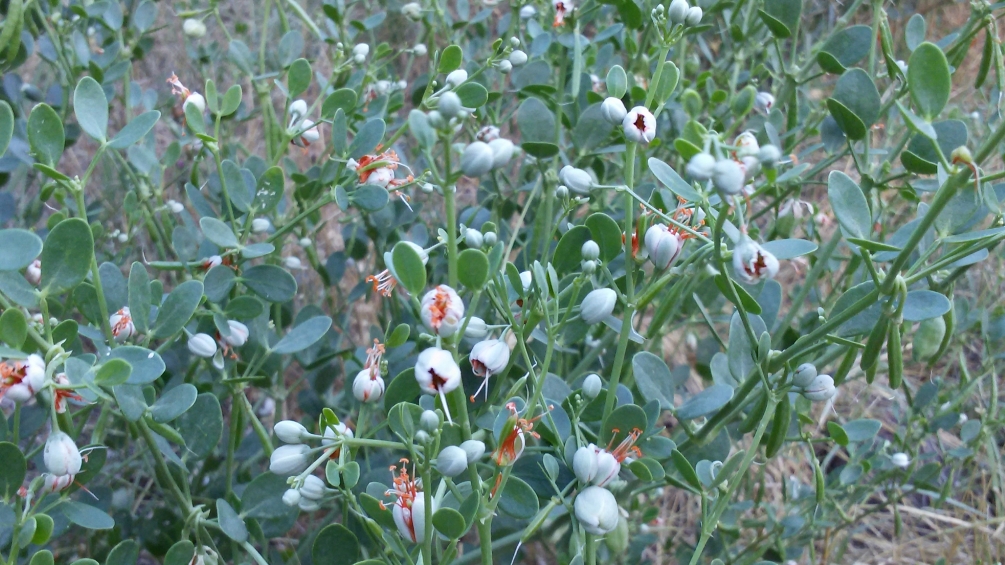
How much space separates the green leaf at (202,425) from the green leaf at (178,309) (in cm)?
10

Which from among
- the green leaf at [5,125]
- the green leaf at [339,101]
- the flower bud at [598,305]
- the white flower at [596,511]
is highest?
the green leaf at [5,125]

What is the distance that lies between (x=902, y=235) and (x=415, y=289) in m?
0.46

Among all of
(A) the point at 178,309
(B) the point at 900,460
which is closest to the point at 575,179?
(A) the point at 178,309

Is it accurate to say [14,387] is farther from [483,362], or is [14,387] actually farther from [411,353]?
[411,353]

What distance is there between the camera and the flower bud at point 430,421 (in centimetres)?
57

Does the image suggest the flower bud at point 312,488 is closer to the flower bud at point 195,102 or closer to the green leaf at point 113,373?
the green leaf at point 113,373

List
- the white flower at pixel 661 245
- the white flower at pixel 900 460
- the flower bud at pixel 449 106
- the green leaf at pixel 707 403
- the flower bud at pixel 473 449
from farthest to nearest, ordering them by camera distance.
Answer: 1. the white flower at pixel 900 460
2. the green leaf at pixel 707 403
3. the white flower at pixel 661 245
4. the flower bud at pixel 473 449
5. the flower bud at pixel 449 106

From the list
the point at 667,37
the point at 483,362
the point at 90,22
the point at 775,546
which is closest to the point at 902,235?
the point at 667,37

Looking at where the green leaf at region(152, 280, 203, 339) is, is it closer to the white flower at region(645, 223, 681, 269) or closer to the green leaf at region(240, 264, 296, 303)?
the green leaf at region(240, 264, 296, 303)

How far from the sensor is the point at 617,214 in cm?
123

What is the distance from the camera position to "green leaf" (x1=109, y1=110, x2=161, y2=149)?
0.79 metres

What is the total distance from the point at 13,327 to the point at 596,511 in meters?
0.48

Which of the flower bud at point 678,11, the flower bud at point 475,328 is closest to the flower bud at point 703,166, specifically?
the flower bud at point 475,328

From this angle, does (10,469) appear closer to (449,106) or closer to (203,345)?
(203,345)
